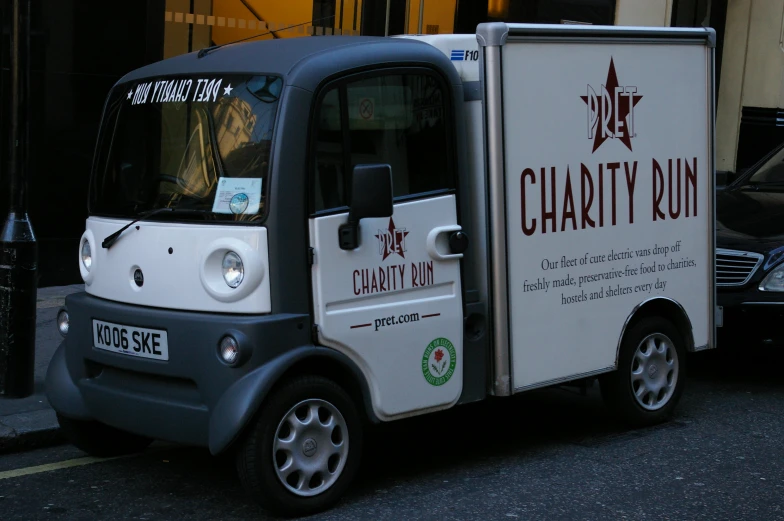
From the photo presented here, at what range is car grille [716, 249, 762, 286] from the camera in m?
8.09

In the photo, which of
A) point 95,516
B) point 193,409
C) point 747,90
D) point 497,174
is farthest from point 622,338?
point 747,90

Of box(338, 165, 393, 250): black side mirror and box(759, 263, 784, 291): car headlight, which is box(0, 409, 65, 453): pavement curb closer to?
box(338, 165, 393, 250): black side mirror

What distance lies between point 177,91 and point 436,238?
145cm

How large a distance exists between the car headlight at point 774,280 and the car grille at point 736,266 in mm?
110

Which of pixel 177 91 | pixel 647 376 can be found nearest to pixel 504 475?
pixel 647 376

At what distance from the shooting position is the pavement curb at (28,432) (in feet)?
21.0

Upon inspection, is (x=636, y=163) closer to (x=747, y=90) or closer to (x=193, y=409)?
(x=193, y=409)

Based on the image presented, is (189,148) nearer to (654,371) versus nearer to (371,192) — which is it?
(371,192)

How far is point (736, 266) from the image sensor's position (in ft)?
26.8

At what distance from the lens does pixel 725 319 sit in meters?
8.12

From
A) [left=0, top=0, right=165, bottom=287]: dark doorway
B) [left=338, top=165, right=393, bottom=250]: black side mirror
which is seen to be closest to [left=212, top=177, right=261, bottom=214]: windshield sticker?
[left=338, top=165, right=393, bottom=250]: black side mirror

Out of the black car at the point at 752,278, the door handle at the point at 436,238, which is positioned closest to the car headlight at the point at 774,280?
the black car at the point at 752,278

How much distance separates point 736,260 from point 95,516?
491 centimetres

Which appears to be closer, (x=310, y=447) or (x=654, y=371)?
(x=310, y=447)
